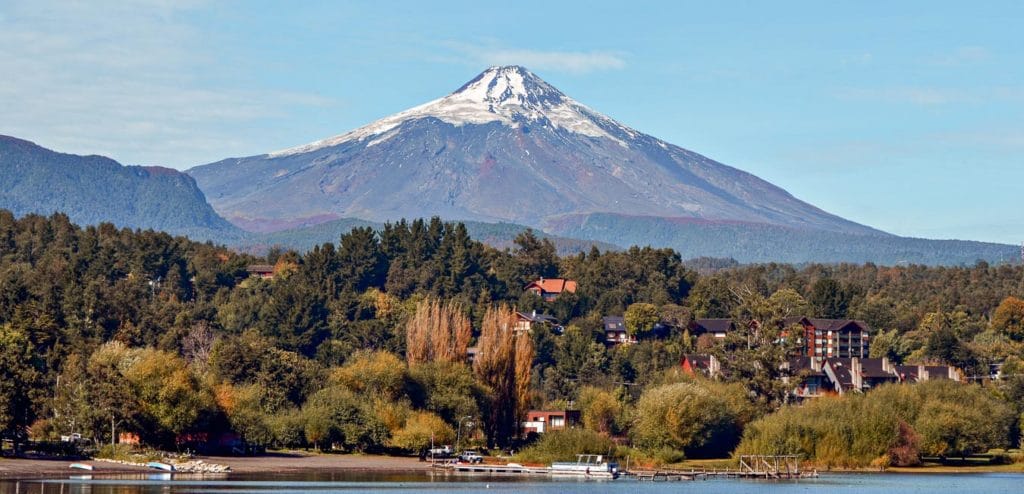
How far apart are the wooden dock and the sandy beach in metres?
14.7

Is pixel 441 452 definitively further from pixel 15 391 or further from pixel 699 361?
pixel 699 361

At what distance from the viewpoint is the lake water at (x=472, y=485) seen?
7681 centimetres

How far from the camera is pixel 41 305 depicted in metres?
125

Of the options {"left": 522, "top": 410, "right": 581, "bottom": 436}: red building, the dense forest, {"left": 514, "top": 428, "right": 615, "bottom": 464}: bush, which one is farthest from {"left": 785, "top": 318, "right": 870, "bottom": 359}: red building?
{"left": 514, "top": 428, "right": 615, "bottom": 464}: bush

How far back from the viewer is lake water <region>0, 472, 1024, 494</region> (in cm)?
7681

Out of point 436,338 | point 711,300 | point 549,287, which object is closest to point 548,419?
point 436,338

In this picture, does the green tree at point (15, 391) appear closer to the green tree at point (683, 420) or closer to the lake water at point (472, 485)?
the lake water at point (472, 485)

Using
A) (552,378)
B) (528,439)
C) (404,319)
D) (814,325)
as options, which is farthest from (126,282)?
(814,325)

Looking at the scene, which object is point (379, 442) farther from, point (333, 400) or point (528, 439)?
point (528, 439)

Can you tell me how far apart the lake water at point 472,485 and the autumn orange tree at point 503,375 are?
1832cm

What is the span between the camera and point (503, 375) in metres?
118

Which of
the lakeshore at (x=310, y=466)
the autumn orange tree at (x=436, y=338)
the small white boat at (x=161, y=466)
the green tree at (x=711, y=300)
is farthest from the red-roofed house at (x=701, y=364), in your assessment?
the small white boat at (x=161, y=466)

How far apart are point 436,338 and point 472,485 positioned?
3288 cm

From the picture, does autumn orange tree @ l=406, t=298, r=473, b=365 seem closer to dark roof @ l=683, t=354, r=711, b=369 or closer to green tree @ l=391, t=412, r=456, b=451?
green tree @ l=391, t=412, r=456, b=451
